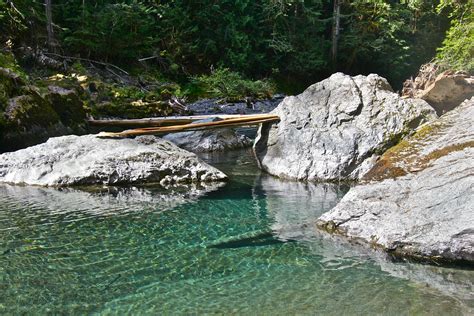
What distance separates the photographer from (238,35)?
25.8m

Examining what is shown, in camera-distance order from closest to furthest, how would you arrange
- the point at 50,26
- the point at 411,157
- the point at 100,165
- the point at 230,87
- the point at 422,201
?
the point at 422,201, the point at 411,157, the point at 100,165, the point at 50,26, the point at 230,87

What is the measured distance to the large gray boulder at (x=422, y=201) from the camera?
459 cm

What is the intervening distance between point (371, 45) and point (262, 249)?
83.6 ft

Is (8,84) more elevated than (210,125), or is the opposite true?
(8,84)

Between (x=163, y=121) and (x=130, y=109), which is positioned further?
(x=130, y=109)

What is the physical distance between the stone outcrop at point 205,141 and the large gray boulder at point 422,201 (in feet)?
22.2

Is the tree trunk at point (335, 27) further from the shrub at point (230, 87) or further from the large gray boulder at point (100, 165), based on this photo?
the large gray boulder at point (100, 165)

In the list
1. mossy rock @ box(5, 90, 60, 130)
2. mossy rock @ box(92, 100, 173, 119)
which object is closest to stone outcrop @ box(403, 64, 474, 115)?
mossy rock @ box(92, 100, 173, 119)

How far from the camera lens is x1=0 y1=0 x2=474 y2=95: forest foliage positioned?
70.2ft

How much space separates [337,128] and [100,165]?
186 inches

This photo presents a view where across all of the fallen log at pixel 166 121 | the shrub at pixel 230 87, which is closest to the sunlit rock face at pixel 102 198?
the fallen log at pixel 166 121

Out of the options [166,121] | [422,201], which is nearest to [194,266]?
[422,201]

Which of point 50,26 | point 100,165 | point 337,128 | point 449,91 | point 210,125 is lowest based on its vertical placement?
point 100,165

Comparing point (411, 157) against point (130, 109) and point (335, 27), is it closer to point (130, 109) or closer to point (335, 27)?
point (130, 109)
